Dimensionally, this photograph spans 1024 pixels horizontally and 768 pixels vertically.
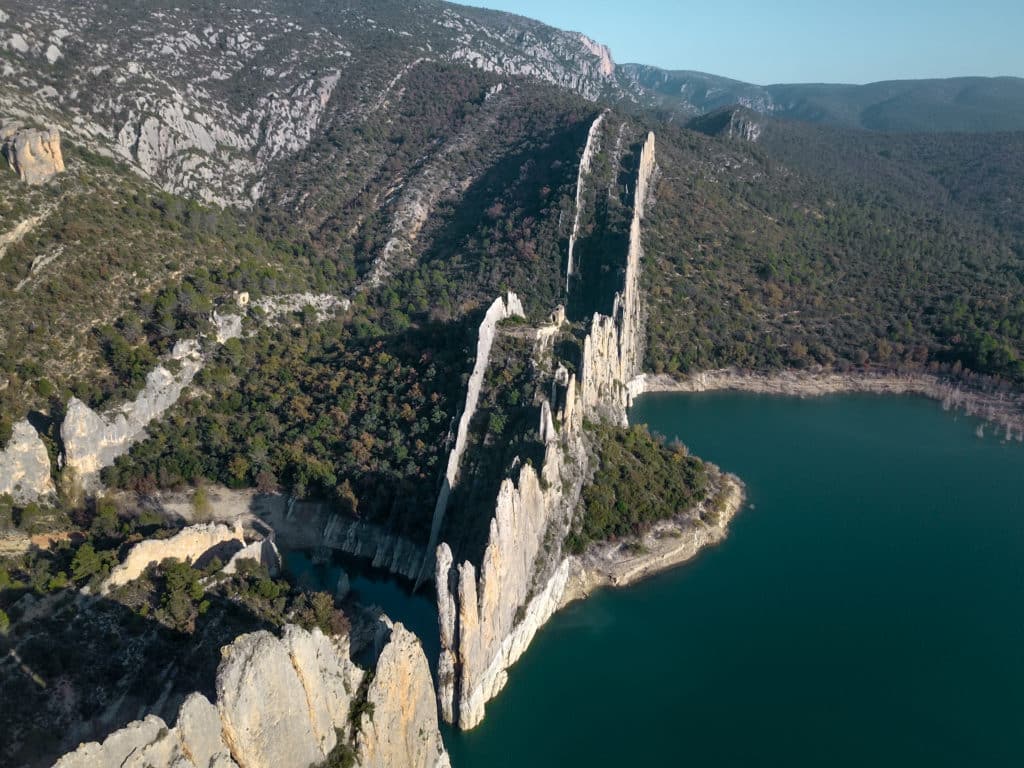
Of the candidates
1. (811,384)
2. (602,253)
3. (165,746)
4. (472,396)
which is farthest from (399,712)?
(602,253)

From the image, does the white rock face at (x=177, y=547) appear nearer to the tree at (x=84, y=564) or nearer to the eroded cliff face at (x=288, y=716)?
the tree at (x=84, y=564)

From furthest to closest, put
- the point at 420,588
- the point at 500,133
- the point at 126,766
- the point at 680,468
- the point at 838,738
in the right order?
the point at 500,133, the point at 680,468, the point at 420,588, the point at 838,738, the point at 126,766

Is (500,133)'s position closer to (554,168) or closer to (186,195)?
(554,168)

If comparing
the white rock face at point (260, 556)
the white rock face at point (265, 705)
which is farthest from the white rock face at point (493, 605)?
the white rock face at point (260, 556)

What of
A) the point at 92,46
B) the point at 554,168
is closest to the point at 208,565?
the point at 554,168

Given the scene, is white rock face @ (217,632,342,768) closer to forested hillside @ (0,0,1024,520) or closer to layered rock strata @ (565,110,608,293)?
forested hillside @ (0,0,1024,520)
